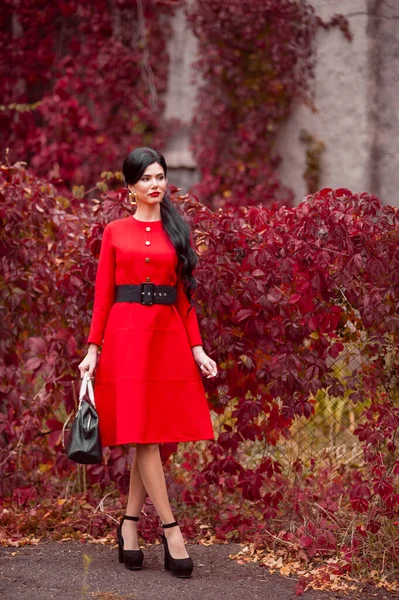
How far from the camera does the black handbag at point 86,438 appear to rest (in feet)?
11.3

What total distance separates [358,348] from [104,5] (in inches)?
227

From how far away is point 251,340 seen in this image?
4.08 meters

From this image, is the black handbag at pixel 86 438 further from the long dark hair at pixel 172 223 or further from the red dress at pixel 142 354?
the long dark hair at pixel 172 223

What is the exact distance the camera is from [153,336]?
11.7 feet

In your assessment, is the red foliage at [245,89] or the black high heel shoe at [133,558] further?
the red foliage at [245,89]

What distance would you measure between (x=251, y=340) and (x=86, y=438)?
3.31 feet

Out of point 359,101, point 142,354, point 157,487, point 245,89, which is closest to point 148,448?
point 157,487

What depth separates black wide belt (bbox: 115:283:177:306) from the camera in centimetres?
357

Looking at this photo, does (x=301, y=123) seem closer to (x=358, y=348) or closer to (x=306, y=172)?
(x=306, y=172)

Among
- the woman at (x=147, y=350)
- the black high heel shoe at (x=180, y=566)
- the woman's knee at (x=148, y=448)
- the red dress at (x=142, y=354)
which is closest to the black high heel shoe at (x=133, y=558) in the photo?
the woman at (x=147, y=350)

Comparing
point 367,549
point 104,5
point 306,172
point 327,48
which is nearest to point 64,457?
point 367,549

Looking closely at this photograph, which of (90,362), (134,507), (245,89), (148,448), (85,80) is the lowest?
(134,507)

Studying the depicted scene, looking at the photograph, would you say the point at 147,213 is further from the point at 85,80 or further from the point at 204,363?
the point at 85,80

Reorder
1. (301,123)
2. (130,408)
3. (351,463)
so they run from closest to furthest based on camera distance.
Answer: (130,408)
(351,463)
(301,123)
